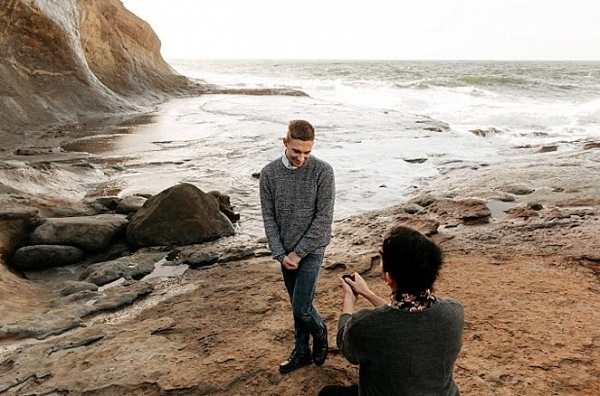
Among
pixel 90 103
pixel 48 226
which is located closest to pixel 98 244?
pixel 48 226

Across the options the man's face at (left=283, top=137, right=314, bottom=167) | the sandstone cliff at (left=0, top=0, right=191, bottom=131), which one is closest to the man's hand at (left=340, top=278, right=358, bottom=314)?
the man's face at (left=283, top=137, right=314, bottom=167)

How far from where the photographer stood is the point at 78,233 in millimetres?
6473

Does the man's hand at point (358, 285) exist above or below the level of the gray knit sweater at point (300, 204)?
below

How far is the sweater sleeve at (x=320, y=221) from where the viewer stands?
10.2 feet

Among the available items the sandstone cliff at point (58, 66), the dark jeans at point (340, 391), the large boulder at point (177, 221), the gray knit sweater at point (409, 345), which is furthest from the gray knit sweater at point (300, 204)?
the sandstone cliff at point (58, 66)

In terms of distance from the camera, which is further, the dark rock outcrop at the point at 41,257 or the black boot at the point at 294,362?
the dark rock outcrop at the point at 41,257

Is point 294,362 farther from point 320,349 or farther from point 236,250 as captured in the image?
point 236,250

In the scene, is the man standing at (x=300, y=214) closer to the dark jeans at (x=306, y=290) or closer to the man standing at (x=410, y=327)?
the dark jeans at (x=306, y=290)

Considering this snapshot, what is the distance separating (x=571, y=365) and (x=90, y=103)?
1964 cm

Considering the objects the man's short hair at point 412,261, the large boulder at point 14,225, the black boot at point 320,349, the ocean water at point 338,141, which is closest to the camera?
the man's short hair at point 412,261

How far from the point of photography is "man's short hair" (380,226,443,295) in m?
2.03

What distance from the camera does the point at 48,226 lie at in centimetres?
650

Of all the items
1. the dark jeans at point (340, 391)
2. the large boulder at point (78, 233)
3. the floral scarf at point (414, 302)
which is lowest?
the large boulder at point (78, 233)

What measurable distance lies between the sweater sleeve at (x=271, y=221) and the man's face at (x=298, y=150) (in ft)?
0.80
